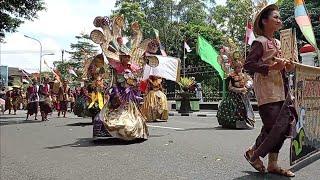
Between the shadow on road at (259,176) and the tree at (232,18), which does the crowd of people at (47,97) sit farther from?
the tree at (232,18)

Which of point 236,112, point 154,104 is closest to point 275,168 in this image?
point 236,112

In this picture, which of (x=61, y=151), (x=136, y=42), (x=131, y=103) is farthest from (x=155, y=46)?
(x=61, y=151)

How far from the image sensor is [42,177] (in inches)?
251

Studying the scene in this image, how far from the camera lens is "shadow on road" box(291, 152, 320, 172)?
5.73m

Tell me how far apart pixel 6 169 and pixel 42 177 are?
1.14 meters

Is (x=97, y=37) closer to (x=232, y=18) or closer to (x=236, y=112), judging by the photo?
(x=236, y=112)

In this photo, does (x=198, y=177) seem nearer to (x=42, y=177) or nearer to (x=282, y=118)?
(x=282, y=118)

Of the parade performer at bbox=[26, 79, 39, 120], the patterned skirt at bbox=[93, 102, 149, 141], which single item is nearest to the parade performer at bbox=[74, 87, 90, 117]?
the parade performer at bbox=[26, 79, 39, 120]

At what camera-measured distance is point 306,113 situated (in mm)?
5832

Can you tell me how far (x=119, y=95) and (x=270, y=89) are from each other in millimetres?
4565

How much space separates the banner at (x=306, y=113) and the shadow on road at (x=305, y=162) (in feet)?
0.33

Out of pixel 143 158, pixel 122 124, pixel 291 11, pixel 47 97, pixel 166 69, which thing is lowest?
pixel 143 158

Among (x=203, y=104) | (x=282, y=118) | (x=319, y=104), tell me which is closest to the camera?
(x=282, y=118)

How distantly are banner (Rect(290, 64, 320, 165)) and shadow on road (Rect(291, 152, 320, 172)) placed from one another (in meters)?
0.10
